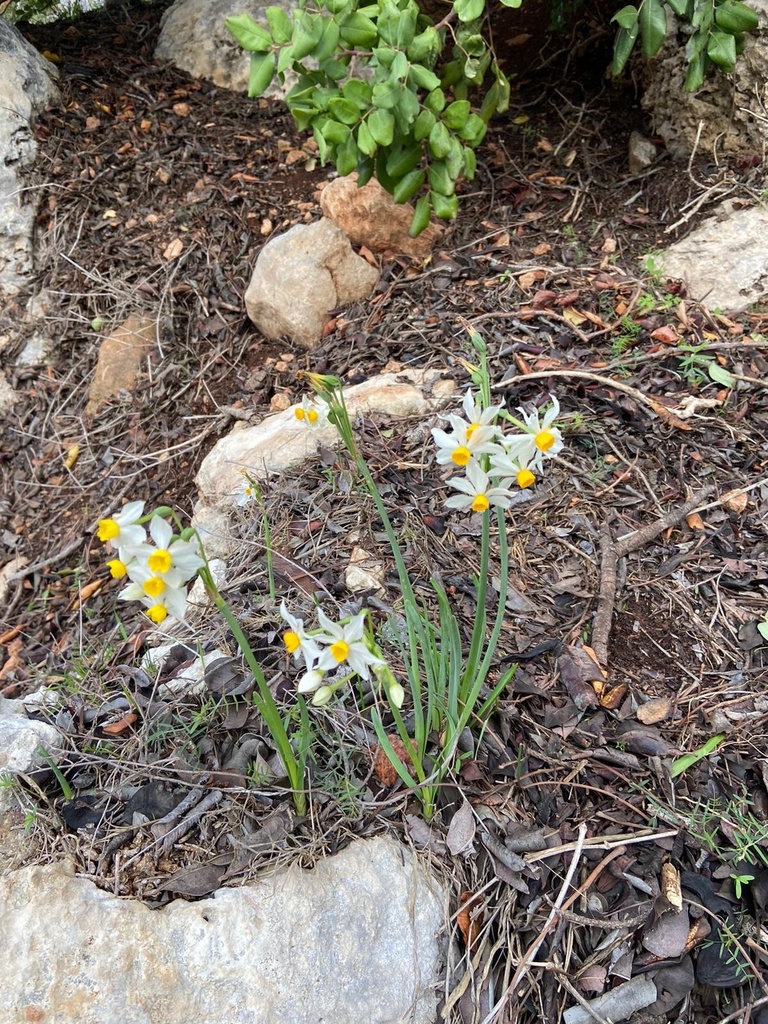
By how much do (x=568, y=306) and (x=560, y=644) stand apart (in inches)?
51.4

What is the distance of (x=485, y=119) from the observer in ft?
8.41

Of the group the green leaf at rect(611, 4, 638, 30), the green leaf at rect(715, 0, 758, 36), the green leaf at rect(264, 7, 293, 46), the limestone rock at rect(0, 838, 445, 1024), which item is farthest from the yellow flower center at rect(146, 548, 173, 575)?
the green leaf at rect(715, 0, 758, 36)

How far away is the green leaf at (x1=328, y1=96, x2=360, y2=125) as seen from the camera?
224 centimetres

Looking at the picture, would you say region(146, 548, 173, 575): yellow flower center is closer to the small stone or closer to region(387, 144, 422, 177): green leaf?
region(387, 144, 422, 177): green leaf

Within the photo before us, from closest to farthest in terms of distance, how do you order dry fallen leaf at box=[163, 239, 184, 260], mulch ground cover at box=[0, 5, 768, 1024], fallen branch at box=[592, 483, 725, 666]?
mulch ground cover at box=[0, 5, 768, 1024], fallen branch at box=[592, 483, 725, 666], dry fallen leaf at box=[163, 239, 184, 260]

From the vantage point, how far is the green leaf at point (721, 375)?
88.0 inches

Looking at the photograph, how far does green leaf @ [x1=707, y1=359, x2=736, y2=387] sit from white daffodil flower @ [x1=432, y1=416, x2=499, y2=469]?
140cm

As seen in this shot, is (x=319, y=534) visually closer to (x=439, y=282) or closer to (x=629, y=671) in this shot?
(x=629, y=671)

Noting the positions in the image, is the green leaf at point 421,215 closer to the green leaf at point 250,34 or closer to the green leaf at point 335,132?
the green leaf at point 335,132

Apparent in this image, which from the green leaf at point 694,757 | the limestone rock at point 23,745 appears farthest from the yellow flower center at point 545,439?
the limestone rock at point 23,745

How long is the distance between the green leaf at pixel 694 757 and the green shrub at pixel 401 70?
1797 mm

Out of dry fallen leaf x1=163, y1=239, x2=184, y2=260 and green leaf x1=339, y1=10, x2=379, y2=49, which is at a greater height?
green leaf x1=339, y1=10, x2=379, y2=49

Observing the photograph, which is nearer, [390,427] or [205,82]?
[390,427]

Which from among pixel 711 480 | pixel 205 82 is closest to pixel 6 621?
pixel 711 480
